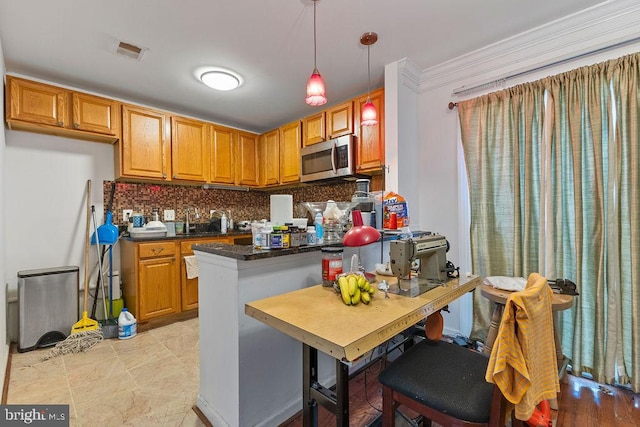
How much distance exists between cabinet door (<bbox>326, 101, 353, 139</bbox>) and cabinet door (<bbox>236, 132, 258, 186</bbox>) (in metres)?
1.38

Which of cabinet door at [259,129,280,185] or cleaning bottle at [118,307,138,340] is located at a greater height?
cabinet door at [259,129,280,185]

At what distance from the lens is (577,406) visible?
167 centimetres

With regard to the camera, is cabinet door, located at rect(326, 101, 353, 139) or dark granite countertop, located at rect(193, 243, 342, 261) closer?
dark granite countertop, located at rect(193, 243, 342, 261)

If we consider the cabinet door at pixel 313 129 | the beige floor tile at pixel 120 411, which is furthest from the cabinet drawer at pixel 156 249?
the cabinet door at pixel 313 129

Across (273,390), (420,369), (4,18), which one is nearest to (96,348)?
(273,390)

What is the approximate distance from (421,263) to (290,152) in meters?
2.58

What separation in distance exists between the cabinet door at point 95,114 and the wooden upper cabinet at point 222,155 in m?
1.02

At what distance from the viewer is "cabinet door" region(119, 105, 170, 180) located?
2.97 m

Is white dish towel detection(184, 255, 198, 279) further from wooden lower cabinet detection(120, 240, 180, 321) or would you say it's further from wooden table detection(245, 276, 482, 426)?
wooden table detection(245, 276, 482, 426)

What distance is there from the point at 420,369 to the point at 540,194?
1.71m

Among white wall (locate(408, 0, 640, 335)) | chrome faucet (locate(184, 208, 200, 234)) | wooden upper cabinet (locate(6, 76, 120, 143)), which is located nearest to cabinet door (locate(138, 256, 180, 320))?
chrome faucet (locate(184, 208, 200, 234))

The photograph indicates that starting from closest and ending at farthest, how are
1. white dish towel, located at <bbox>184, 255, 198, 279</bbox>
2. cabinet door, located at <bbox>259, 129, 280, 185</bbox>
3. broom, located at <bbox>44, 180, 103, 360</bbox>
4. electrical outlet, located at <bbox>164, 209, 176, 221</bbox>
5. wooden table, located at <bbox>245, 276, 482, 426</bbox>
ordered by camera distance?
wooden table, located at <bbox>245, 276, 482, 426</bbox>, broom, located at <bbox>44, 180, 103, 360</bbox>, white dish towel, located at <bbox>184, 255, 198, 279</bbox>, electrical outlet, located at <bbox>164, 209, 176, 221</bbox>, cabinet door, located at <bbox>259, 129, 280, 185</bbox>

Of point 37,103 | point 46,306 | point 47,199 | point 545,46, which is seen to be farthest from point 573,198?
point 47,199

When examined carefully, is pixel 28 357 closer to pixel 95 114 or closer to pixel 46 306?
pixel 46 306
